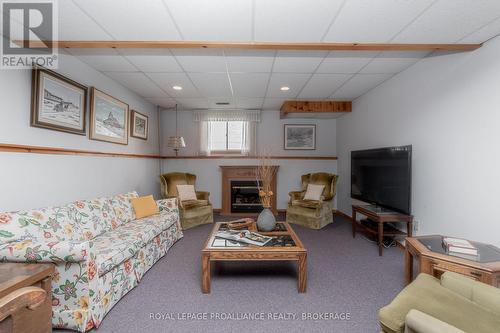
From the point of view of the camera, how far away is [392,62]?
2852mm

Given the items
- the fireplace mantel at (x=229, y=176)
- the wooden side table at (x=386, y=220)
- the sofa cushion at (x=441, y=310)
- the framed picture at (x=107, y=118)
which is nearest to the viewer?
the sofa cushion at (x=441, y=310)

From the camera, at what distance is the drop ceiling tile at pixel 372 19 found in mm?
1719

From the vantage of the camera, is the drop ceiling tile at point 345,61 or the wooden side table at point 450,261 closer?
the wooden side table at point 450,261

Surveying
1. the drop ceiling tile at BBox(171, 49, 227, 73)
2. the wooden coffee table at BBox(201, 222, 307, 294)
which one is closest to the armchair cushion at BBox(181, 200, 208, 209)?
the wooden coffee table at BBox(201, 222, 307, 294)

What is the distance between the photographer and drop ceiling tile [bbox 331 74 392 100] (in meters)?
3.35

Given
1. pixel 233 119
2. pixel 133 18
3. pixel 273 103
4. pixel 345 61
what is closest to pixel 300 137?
pixel 273 103

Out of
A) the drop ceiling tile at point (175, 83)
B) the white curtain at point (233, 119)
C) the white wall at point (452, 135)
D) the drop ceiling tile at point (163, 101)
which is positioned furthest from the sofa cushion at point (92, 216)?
the white wall at point (452, 135)

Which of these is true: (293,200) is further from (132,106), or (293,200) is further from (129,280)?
(132,106)

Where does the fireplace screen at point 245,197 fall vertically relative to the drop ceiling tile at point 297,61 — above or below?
below

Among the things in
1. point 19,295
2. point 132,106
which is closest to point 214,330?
point 19,295

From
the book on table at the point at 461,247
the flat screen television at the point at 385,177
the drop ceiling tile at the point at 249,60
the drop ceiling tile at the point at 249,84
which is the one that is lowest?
the book on table at the point at 461,247

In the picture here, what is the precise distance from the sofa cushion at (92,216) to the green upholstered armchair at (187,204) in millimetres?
1380

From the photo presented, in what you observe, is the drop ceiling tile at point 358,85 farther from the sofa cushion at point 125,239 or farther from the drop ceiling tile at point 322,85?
the sofa cushion at point 125,239

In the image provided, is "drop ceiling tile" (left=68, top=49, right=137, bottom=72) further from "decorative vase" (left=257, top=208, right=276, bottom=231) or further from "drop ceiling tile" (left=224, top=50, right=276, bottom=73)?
"decorative vase" (left=257, top=208, right=276, bottom=231)
